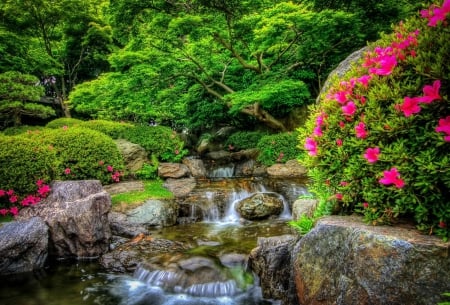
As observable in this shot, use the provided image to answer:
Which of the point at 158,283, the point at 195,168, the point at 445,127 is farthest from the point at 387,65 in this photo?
the point at 195,168

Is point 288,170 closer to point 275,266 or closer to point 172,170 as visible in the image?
point 172,170

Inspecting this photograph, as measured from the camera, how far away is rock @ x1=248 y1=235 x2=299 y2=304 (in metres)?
4.41

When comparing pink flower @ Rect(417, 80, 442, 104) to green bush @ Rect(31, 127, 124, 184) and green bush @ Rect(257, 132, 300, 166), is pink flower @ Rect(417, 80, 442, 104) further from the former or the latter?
green bush @ Rect(257, 132, 300, 166)

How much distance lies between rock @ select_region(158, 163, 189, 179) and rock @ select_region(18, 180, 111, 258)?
490cm

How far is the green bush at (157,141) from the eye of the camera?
504 inches

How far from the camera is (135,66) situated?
39.0ft

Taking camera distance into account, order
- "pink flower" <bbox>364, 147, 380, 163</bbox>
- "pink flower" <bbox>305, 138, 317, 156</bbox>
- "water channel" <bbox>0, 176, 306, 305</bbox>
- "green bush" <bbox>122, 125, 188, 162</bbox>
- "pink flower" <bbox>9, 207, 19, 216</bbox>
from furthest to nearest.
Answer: "green bush" <bbox>122, 125, 188, 162</bbox> → "pink flower" <bbox>9, 207, 19, 216</bbox> → "water channel" <bbox>0, 176, 306, 305</bbox> → "pink flower" <bbox>305, 138, 317, 156</bbox> → "pink flower" <bbox>364, 147, 380, 163</bbox>

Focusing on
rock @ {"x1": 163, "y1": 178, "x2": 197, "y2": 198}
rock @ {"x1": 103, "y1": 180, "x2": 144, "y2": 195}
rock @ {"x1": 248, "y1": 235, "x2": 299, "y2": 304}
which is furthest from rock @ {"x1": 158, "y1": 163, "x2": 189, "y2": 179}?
rock @ {"x1": 248, "y1": 235, "x2": 299, "y2": 304}

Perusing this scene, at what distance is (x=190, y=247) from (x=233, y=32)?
30.6 ft

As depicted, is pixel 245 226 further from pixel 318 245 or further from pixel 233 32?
pixel 233 32

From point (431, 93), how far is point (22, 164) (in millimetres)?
7927

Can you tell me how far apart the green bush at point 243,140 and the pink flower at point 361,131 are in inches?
508

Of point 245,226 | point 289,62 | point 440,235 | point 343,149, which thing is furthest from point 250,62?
point 440,235

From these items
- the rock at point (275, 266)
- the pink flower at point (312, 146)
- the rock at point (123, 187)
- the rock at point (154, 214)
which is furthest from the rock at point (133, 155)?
the pink flower at point (312, 146)
